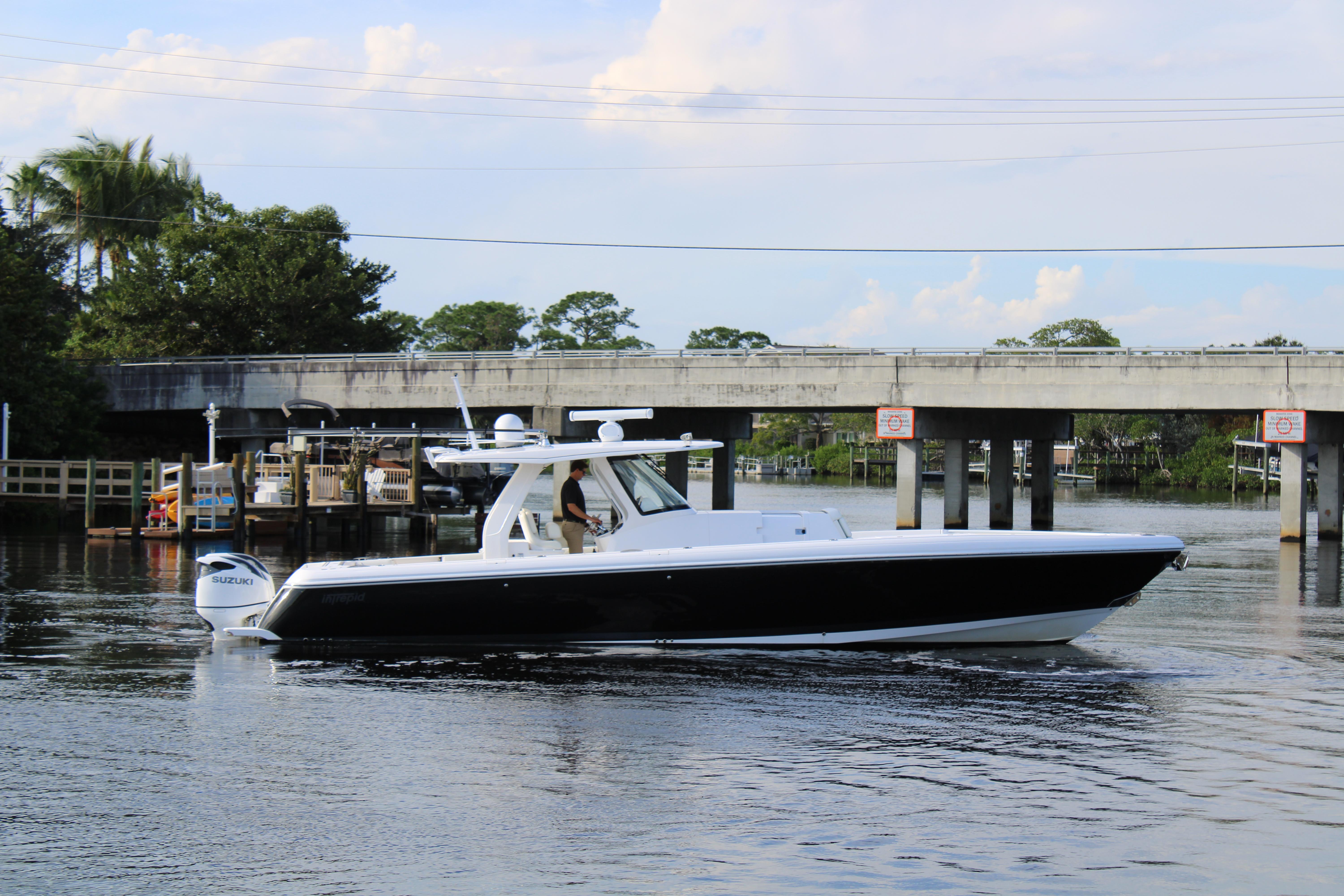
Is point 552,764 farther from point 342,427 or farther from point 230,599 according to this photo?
point 342,427

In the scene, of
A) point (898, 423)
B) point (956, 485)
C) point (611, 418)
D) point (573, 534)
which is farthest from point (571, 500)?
point (956, 485)

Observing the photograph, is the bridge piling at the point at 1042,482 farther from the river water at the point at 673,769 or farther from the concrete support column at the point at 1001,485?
the river water at the point at 673,769

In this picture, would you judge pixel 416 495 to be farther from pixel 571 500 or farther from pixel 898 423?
pixel 571 500

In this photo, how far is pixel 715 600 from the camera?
35.8 feet

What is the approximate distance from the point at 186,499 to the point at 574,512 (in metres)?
16.9

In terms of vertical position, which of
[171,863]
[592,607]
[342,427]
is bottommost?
[171,863]

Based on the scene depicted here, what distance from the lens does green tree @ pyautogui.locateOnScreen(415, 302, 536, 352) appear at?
105m

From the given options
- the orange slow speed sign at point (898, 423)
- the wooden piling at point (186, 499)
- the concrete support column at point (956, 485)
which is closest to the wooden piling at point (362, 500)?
the wooden piling at point (186, 499)

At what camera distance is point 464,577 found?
10961 millimetres

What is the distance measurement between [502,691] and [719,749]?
2.64 meters

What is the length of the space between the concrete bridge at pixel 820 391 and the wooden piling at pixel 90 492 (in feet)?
35.9

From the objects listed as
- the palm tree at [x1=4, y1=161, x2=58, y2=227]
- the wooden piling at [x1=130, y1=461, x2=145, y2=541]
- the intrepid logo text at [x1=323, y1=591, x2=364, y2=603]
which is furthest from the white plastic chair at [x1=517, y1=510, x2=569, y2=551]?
the palm tree at [x1=4, y1=161, x2=58, y2=227]

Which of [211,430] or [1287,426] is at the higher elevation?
[1287,426]

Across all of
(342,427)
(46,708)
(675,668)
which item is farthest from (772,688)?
(342,427)
